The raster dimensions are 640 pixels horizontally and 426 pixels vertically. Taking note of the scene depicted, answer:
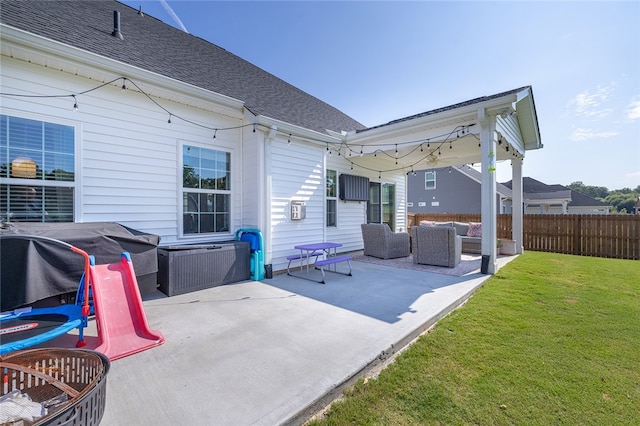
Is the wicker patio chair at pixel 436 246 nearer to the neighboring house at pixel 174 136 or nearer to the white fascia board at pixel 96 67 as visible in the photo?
the neighboring house at pixel 174 136

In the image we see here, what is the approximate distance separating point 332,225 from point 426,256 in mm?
2532

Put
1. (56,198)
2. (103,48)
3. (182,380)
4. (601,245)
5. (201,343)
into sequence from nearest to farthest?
(182,380) < (201,343) < (56,198) < (103,48) < (601,245)

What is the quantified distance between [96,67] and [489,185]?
7.01m

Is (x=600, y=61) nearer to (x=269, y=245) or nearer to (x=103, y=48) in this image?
(x=269, y=245)

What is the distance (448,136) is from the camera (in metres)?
5.84

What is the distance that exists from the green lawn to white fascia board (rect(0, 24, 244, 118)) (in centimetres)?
496

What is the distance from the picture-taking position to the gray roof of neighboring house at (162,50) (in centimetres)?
384

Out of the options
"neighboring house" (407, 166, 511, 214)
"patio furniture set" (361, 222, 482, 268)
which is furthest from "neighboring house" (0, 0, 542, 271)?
Result: "neighboring house" (407, 166, 511, 214)

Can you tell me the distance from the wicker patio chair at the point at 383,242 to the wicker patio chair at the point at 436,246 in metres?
0.78

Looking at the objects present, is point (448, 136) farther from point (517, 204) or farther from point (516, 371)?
point (516, 371)

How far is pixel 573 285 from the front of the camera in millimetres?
4910

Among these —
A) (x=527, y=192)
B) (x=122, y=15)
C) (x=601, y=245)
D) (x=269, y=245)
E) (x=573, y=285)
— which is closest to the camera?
(x=573, y=285)

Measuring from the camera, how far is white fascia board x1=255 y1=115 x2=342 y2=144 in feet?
17.1

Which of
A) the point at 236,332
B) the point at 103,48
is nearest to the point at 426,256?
the point at 236,332
